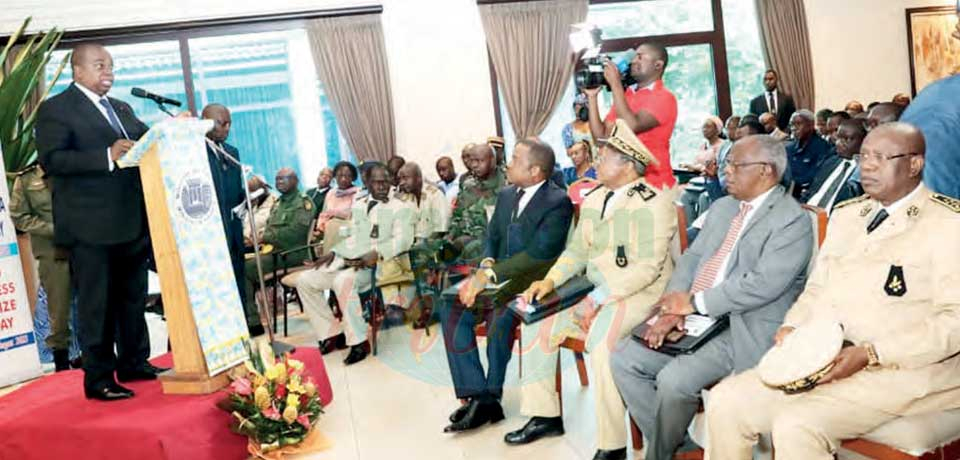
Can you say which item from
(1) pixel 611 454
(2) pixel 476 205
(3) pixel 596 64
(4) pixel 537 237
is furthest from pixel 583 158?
(1) pixel 611 454

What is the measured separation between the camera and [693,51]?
1061 centimetres

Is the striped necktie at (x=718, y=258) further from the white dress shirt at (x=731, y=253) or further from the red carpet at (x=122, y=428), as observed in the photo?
the red carpet at (x=122, y=428)

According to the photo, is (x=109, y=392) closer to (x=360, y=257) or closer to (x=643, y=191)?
(x=360, y=257)

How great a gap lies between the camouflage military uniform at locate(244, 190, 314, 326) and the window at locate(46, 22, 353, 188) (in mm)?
2605

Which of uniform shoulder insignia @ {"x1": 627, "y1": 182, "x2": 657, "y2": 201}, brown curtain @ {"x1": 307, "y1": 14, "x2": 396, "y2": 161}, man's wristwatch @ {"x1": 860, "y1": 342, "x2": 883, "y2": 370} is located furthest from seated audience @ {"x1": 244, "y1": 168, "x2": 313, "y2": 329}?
man's wristwatch @ {"x1": 860, "y1": 342, "x2": 883, "y2": 370}

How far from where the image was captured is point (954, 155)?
2686 millimetres

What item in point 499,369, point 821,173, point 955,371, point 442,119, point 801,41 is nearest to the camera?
point 955,371

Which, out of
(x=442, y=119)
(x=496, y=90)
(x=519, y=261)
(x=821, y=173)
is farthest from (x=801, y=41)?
(x=519, y=261)

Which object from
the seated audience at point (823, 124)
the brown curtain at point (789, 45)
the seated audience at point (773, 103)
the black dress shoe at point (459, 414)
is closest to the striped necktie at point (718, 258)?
the black dress shoe at point (459, 414)

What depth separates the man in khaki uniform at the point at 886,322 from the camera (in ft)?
8.21

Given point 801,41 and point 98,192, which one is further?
point 801,41

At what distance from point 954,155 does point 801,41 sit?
8.59 m

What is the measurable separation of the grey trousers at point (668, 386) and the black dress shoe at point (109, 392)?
2162mm

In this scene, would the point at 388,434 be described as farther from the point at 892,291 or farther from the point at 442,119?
the point at 442,119
